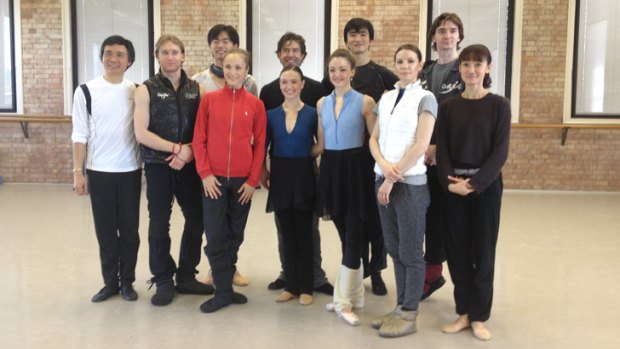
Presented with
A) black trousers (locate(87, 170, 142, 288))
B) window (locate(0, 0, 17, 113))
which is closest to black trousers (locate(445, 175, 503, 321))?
black trousers (locate(87, 170, 142, 288))

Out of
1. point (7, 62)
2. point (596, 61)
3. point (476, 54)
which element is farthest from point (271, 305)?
point (7, 62)

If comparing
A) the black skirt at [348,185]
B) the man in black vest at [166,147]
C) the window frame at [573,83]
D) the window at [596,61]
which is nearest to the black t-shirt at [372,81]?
the black skirt at [348,185]

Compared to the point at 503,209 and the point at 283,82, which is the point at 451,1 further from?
the point at 283,82

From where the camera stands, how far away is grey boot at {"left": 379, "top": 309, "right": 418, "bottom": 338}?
10.5ft

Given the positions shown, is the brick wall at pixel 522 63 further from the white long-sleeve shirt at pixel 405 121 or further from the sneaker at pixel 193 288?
the white long-sleeve shirt at pixel 405 121

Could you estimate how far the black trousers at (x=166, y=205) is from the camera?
145 inches

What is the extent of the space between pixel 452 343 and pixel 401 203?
811 mm

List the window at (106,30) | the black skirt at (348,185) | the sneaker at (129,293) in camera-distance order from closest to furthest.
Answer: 1. the black skirt at (348,185)
2. the sneaker at (129,293)
3. the window at (106,30)

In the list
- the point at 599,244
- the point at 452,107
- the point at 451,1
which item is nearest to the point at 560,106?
the point at 451,1

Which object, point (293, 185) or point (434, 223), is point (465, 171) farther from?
point (293, 185)

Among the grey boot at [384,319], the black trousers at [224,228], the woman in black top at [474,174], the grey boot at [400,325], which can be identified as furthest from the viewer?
the black trousers at [224,228]

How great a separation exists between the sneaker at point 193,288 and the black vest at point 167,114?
2.94 ft

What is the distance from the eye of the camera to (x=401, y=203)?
10.4 ft

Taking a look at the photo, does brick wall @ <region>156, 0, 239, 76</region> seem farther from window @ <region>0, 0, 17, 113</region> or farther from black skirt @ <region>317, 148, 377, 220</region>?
black skirt @ <region>317, 148, 377, 220</region>
